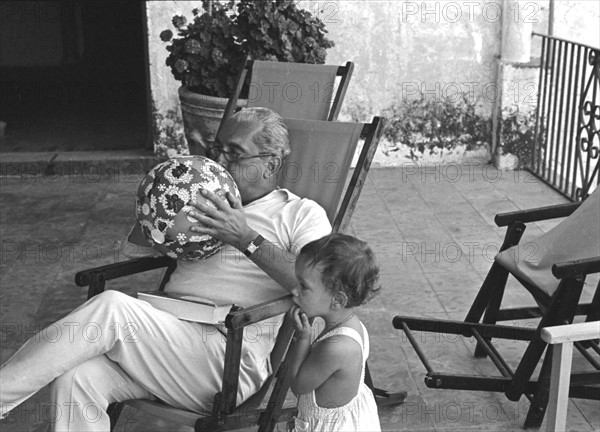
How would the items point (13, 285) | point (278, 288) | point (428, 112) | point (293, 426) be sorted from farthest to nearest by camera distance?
point (428, 112)
point (13, 285)
point (278, 288)
point (293, 426)

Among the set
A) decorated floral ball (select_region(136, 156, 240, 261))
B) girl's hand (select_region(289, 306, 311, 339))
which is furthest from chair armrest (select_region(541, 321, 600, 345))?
decorated floral ball (select_region(136, 156, 240, 261))

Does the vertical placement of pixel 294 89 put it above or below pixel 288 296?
above

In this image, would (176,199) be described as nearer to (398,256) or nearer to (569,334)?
(569,334)

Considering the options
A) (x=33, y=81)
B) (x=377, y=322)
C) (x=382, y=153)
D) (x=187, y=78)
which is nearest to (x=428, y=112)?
(x=382, y=153)

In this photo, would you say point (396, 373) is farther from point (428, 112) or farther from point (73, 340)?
point (428, 112)

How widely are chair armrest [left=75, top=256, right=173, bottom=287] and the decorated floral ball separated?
0.34 meters

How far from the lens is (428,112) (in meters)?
6.50

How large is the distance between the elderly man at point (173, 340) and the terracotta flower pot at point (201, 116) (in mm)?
2335

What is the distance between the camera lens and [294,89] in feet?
13.1

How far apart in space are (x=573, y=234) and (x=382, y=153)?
3333mm

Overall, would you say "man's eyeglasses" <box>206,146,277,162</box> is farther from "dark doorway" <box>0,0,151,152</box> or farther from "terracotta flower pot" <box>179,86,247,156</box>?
"dark doorway" <box>0,0,151,152</box>

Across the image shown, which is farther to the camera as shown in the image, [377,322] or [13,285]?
[13,285]

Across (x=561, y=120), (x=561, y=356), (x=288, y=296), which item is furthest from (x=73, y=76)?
(x=561, y=356)

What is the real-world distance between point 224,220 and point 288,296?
0.29 m
